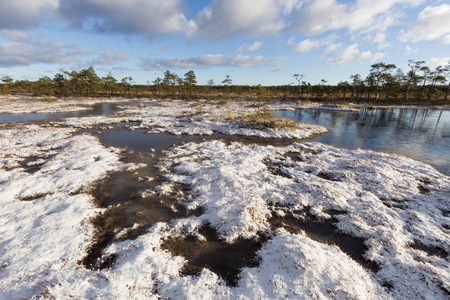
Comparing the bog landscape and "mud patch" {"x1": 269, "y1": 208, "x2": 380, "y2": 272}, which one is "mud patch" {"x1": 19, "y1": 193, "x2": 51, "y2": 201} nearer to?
the bog landscape

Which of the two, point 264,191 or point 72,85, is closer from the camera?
point 264,191

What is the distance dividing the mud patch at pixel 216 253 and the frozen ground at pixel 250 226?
14 centimetres

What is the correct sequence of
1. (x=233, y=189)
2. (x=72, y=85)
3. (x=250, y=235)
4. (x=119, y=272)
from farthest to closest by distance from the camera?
(x=72, y=85) → (x=233, y=189) → (x=250, y=235) → (x=119, y=272)

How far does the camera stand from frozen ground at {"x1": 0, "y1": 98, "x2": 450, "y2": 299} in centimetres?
429

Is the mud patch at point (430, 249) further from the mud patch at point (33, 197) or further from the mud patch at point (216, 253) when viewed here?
the mud patch at point (33, 197)

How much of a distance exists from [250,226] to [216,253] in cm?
160

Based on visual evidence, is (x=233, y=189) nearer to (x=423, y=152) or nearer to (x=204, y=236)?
(x=204, y=236)

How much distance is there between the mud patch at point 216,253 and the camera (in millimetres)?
4926

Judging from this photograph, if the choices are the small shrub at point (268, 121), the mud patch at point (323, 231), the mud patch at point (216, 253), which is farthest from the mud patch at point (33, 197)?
the small shrub at point (268, 121)

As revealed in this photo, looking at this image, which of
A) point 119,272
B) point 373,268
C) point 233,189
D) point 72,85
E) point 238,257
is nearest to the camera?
point 119,272

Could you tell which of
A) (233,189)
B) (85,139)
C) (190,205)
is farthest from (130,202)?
(85,139)

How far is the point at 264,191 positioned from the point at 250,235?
2916 millimetres

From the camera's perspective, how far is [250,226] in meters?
6.54

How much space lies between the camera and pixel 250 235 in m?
6.18
